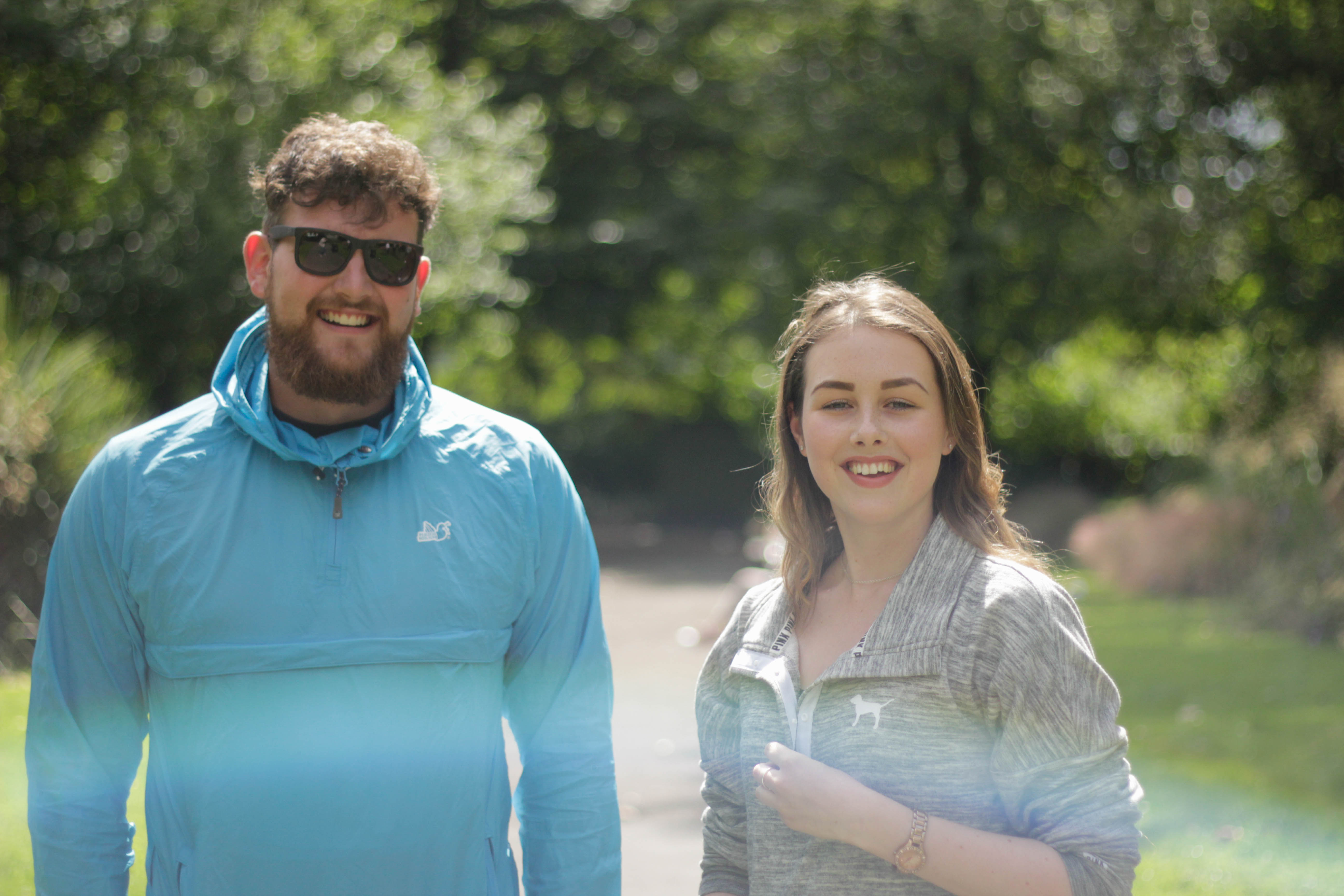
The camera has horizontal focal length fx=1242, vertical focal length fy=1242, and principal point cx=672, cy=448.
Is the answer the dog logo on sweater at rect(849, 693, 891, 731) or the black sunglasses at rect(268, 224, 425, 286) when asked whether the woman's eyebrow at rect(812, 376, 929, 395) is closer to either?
the dog logo on sweater at rect(849, 693, 891, 731)

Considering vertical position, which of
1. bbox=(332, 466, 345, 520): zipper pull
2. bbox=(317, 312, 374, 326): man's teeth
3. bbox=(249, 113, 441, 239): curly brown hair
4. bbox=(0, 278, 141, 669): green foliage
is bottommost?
bbox=(0, 278, 141, 669): green foliage

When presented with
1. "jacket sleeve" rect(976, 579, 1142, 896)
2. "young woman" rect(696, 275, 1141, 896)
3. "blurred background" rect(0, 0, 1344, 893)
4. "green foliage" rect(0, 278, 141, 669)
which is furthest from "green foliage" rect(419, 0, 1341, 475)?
"jacket sleeve" rect(976, 579, 1142, 896)

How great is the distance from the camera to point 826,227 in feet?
74.1

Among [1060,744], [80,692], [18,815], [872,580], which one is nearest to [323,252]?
[80,692]

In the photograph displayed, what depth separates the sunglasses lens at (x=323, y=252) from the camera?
100 inches

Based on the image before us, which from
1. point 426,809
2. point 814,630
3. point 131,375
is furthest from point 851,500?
point 131,375

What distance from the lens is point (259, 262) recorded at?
104 inches

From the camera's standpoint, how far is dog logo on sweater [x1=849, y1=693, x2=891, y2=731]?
85.4 inches

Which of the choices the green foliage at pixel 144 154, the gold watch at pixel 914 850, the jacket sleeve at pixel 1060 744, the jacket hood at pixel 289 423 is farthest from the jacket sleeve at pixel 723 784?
the green foliage at pixel 144 154

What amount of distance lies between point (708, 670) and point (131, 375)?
12370 mm

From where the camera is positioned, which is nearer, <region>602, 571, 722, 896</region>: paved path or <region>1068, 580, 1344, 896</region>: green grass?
<region>1068, 580, 1344, 896</region>: green grass

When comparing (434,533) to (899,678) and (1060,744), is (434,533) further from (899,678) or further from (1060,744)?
(1060,744)

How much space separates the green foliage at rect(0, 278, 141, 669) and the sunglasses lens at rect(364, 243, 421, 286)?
817cm

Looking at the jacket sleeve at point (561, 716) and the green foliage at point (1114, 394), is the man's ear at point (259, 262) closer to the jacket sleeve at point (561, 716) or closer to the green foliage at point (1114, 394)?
the jacket sleeve at point (561, 716)
